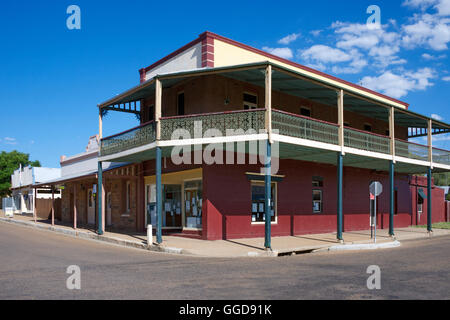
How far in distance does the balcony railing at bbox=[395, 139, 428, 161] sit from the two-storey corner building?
0.09 metres

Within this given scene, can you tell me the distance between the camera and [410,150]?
23266 mm

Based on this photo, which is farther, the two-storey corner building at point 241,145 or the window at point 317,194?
the window at point 317,194

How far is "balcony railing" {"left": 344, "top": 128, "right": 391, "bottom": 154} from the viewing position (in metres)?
19.1

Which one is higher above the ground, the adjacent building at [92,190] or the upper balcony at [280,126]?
the upper balcony at [280,126]

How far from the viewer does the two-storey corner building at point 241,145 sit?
15758 mm

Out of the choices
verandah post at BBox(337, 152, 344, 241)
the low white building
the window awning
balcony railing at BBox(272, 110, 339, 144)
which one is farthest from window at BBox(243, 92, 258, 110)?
the low white building

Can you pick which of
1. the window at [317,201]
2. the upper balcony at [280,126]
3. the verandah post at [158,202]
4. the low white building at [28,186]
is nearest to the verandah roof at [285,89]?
the upper balcony at [280,126]

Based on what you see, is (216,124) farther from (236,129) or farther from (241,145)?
(241,145)

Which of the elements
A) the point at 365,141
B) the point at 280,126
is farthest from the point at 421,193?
the point at 280,126

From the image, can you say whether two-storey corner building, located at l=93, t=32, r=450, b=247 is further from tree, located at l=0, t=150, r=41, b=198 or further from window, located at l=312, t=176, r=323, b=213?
tree, located at l=0, t=150, r=41, b=198

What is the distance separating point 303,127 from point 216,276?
9.07 m

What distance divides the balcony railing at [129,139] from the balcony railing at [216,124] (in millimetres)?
846

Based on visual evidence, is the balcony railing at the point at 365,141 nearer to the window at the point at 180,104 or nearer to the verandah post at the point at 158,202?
the window at the point at 180,104
